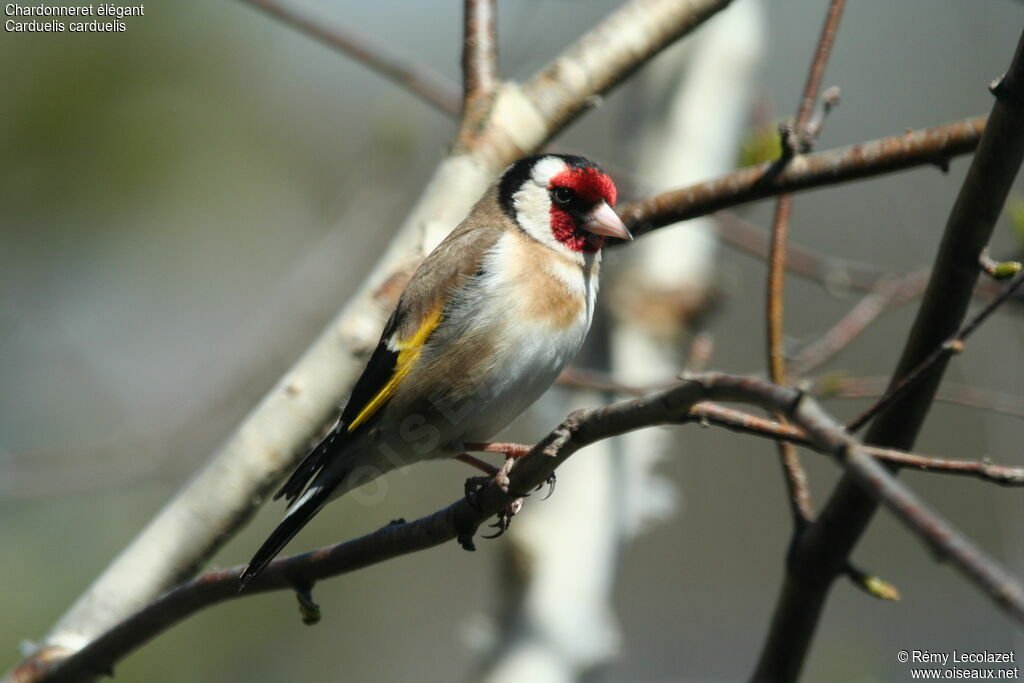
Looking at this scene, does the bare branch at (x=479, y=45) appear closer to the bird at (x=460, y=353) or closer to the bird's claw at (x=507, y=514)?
the bird at (x=460, y=353)

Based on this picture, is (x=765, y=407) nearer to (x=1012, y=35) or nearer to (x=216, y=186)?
(x=1012, y=35)

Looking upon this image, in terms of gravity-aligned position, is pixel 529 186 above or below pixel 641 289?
above

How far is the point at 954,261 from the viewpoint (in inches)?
92.7

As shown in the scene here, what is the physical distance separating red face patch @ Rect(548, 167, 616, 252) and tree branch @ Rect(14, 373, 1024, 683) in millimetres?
1411

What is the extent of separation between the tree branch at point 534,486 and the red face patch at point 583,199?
1411mm

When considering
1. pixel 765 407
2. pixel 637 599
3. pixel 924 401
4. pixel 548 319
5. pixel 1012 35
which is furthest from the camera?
pixel 637 599

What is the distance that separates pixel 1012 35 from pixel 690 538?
478 centimetres

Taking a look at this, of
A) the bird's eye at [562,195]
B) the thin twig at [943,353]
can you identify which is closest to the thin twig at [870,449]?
the thin twig at [943,353]

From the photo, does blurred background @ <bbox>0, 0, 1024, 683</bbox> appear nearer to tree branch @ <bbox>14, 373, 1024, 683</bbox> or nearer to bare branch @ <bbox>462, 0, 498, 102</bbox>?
bare branch @ <bbox>462, 0, 498, 102</bbox>

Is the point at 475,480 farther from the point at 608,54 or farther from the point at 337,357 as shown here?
the point at 608,54

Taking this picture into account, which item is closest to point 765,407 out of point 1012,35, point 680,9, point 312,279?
point 680,9

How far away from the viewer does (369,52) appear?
4.02 meters

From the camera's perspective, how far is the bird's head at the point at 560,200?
3684mm

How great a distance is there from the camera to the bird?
320 cm
